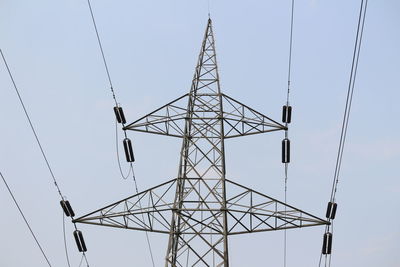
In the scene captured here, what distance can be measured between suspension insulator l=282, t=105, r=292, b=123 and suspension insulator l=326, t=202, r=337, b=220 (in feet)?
13.3

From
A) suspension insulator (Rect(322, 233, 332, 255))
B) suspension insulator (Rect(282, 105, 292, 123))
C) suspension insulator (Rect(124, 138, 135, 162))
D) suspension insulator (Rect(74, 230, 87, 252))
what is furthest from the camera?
suspension insulator (Rect(282, 105, 292, 123))

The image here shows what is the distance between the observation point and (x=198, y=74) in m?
17.8

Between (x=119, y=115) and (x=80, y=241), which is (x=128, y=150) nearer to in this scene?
(x=119, y=115)

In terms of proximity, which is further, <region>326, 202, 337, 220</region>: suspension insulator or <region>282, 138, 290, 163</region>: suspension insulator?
<region>282, 138, 290, 163</region>: suspension insulator

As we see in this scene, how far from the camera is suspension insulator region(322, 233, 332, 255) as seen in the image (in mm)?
13797

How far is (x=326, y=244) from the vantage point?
14.1 m

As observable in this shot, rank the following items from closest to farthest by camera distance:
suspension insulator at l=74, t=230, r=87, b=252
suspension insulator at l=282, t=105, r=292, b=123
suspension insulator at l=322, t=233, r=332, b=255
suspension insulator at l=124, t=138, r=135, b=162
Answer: suspension insulator at l=322, t=233, r=332, b=255 → suspension insulator at l=74, t=230, r=87, b=252 → suspension insulator at l=124, t=138, r=135, b=162 → suspension insulator at l=282, t=105, r=292, b=123

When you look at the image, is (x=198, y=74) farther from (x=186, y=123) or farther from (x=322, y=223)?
(x=322, y=223)

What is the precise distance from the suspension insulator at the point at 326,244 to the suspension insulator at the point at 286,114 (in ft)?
16.2

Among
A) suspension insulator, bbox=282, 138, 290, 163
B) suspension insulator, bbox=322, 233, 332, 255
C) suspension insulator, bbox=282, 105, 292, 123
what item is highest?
suspension insulator, bbox=282, 105, 292, 123

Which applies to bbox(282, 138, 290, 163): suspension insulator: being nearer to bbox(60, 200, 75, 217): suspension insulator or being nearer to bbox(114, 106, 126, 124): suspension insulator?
bbox(114, 106, 126, 124): suspension insulator

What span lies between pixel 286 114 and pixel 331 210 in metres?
4.56

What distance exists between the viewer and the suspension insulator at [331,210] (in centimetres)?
1393

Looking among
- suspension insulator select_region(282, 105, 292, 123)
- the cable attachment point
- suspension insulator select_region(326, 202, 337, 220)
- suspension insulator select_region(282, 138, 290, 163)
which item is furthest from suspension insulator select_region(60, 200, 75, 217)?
suspension insulator select_region(282, 105, 292, 123)
